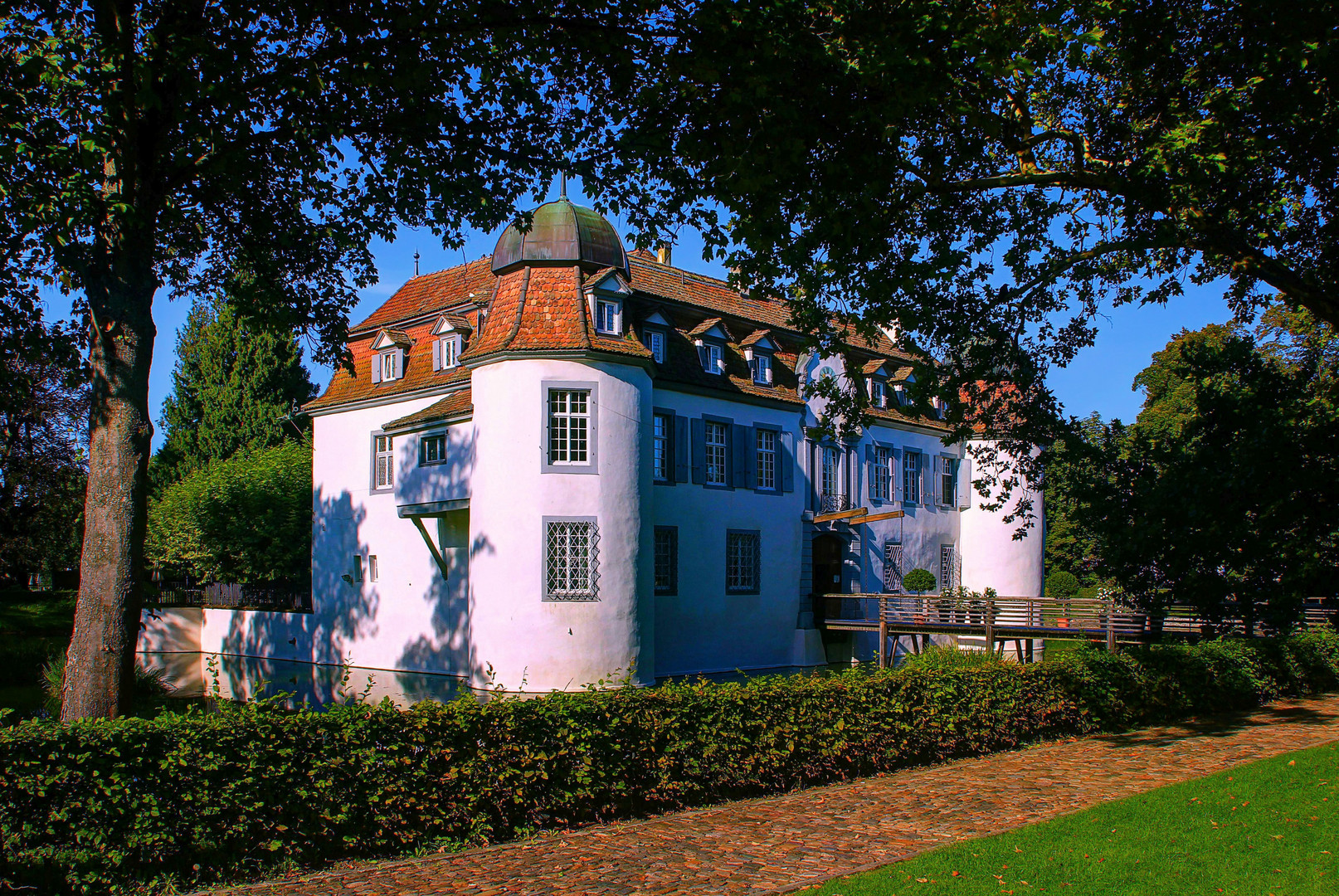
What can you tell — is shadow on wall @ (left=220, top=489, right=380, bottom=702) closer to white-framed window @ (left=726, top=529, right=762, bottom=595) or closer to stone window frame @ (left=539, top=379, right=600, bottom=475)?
stone window frame @ (left=539, top=379, right=600, bottom=475)

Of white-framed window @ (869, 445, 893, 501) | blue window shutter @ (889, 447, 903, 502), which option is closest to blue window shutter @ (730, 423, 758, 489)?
white-framed window @ (869, 445, 893, 501)

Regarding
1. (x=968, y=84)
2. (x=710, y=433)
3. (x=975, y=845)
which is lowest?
(x=975, y=845)

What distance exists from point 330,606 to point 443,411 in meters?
7.40

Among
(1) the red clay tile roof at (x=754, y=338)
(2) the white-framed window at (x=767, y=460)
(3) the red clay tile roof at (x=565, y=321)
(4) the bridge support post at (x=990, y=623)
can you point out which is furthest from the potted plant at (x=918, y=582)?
(1) the red clay tile roof at (x=754, y=338)

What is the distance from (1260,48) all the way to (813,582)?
21531mm

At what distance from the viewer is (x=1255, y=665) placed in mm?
18406

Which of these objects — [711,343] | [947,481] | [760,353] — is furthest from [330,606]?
[947,481]

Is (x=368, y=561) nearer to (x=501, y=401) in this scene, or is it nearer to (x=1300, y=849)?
(x=501, y=401)

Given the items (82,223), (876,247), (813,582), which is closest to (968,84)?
(876,247)

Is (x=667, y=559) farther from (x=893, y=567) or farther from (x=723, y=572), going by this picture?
(x=893, y=567)

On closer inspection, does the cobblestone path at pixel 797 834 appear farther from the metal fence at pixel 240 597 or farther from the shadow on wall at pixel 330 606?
the metal fence at pixel 240 597

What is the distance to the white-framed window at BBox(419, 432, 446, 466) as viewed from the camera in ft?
83.4

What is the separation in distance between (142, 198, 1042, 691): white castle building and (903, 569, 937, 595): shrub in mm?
499

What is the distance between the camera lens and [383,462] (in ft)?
90.7
